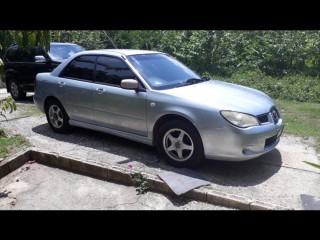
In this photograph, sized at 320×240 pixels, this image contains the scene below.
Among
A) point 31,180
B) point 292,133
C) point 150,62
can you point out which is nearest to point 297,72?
point 292,133

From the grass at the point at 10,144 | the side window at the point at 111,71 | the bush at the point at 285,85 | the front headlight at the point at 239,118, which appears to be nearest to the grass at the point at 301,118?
the bush at the point at 285,85

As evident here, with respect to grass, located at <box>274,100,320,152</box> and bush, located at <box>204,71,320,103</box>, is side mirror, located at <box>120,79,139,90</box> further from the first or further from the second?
bush, located at <box>204,71,320,103</box>

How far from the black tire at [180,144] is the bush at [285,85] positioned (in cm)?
553

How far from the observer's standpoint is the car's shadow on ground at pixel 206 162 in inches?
166

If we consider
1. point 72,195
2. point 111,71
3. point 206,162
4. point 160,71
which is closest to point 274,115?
point 206,162

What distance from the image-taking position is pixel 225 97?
4391mm

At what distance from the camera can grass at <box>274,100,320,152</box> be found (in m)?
5.95

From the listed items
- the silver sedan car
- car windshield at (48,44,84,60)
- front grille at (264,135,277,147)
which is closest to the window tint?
car windshield at (48,44,84,60)

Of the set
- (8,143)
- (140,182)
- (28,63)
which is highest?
(28,63)

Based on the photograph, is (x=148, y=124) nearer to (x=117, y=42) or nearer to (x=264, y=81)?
(x=264, y=81)

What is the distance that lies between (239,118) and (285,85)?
629 centimetres

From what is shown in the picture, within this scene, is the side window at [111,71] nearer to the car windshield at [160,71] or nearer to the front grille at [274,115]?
the car windshield at [160,71]

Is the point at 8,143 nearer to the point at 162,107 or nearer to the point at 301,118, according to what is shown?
the point at 162,107
